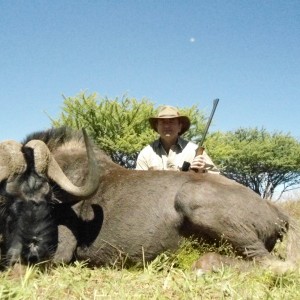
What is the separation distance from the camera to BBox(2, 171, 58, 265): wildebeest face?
394cm

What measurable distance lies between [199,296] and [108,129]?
17378 millimetres

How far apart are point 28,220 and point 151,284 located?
129cm

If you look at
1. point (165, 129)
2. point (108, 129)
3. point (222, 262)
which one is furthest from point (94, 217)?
point (108, 129)

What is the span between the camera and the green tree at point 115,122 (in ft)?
64.3

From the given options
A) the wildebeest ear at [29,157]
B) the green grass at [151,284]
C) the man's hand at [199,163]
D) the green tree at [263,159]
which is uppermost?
the wildebeest ear at [29,157]

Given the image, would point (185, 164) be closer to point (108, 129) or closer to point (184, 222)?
point (184, 222)

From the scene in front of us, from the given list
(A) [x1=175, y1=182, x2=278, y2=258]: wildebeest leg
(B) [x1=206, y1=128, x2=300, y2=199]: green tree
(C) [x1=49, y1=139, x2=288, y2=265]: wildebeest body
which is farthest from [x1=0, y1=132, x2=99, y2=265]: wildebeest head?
(B) [x1=206, y1=128, x2=300, y2=199]: green tree

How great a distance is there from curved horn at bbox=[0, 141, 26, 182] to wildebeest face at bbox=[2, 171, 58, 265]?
73 mm

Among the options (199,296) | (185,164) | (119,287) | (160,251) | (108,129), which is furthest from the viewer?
(108,129)

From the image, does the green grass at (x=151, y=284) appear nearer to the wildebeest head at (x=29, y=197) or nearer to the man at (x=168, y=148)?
the wildebeest head at (x=29, y=197)

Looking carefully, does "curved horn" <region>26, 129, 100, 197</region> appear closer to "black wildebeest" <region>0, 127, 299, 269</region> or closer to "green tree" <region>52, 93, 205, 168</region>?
"black wildebeest" <region>0, 127, 299, 269</region>

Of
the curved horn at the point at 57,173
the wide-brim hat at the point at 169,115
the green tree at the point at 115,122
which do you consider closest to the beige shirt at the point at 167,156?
the wide-brim hat at the point at 169,115

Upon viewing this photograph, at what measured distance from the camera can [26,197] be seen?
160 inches

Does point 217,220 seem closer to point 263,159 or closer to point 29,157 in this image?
point 29,157
